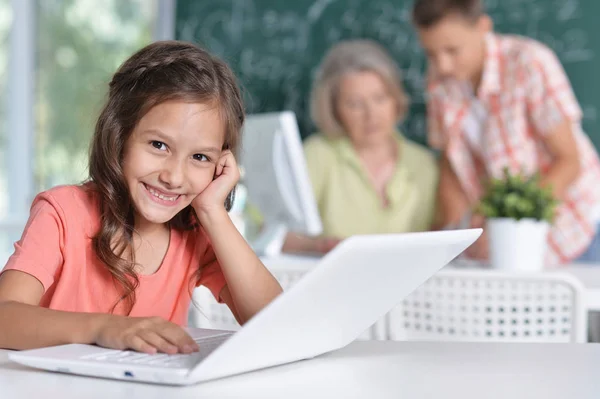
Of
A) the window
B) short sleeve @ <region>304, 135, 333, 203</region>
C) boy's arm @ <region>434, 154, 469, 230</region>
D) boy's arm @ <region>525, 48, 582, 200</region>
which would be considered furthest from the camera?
the window

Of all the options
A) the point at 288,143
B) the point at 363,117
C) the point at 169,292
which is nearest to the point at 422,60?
the point at 363,117

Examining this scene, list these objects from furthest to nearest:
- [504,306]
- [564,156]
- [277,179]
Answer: [564,156]
[277,179]
[504,306]

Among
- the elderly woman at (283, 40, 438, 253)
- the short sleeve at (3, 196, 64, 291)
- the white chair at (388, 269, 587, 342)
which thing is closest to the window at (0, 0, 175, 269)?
the elderly woman at (283, 40, 438, 253)

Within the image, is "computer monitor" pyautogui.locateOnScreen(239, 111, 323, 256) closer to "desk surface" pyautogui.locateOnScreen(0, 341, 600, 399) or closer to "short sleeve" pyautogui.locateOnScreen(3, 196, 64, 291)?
"short sleeve" pyautogui.locateOnScreen(3, 196, 64, 291)

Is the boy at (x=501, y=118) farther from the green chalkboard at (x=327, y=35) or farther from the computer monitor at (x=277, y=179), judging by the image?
the computer monitor at (x=277, y=179)

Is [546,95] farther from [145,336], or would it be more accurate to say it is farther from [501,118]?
[145,336]

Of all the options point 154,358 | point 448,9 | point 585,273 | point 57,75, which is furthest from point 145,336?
point 57,75

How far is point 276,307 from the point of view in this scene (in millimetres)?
828

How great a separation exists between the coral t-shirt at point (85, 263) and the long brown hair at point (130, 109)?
0.02m

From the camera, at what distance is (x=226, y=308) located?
2.15 meters

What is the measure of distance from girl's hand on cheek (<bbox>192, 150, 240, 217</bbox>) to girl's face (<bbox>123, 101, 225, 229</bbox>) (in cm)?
3

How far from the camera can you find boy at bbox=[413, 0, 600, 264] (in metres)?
3.21

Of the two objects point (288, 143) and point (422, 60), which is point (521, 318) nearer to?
point (288, 143)

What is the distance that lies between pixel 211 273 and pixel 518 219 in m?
1.43
